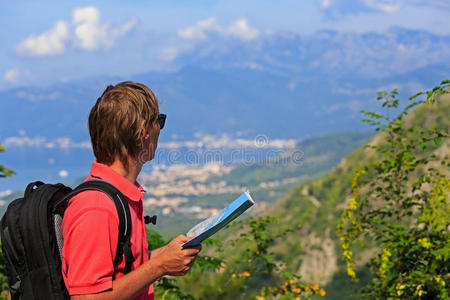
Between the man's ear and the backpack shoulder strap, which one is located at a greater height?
the man's ear

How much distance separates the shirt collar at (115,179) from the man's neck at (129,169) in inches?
1.5

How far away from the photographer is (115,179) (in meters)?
1.77

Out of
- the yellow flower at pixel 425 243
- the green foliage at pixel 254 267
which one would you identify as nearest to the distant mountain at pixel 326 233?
the green foliage at pixel 254 267

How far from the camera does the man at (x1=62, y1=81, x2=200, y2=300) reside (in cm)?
→ 153

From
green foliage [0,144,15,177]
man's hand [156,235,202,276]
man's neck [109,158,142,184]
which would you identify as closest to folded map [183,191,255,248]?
man's hand [156,235,202,276]

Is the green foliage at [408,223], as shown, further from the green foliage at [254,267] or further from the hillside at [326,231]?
the hillside at [326,231]

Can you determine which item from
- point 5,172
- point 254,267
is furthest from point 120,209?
point 254,267

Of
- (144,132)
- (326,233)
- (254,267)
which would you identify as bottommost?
(326,233)

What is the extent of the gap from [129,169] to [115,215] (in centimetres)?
31

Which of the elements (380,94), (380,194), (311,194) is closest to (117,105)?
(380,194)

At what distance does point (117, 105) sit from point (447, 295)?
298 centimetres

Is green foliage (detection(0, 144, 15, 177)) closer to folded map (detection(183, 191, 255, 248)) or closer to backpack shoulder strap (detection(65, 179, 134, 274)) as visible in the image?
backpack shoulder strap (detection(65, 179, 134, 274))

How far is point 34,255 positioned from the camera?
1.61 m

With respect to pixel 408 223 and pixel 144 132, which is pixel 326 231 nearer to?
pixel 408 223
